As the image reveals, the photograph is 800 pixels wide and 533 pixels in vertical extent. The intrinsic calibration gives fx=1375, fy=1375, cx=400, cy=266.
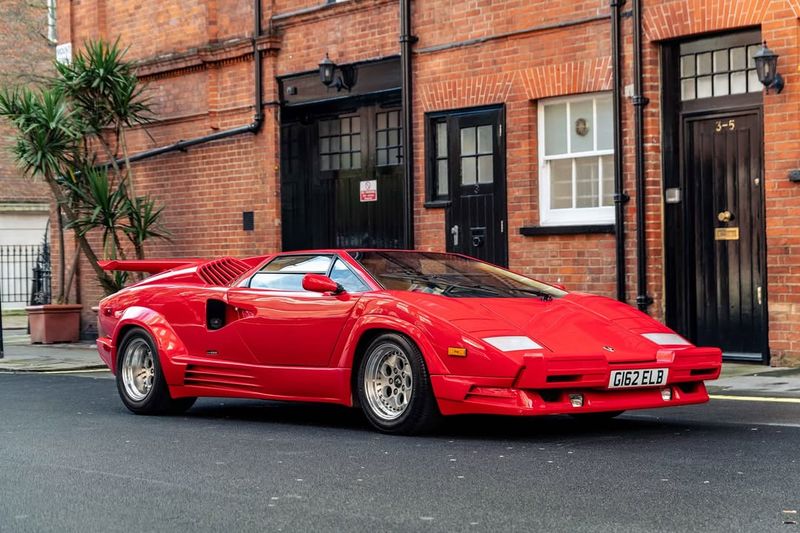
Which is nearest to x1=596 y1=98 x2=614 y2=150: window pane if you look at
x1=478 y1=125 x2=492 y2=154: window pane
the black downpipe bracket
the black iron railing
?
x1=478 y1=125 x2=492 y2=154: window pane

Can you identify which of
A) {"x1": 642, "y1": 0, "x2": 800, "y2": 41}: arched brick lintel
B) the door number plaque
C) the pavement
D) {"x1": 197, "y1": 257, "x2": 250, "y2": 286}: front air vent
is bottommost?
the pavement

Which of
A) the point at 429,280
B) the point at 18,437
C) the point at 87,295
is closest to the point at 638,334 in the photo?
the point at 429,280

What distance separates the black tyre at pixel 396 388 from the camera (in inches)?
324

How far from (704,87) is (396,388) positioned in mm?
6992

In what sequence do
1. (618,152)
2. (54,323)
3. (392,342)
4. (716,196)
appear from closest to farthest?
(392,342) < (716,196) < (618,152) < (54,323)

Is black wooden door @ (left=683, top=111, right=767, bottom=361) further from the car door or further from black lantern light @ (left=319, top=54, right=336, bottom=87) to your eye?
the car door

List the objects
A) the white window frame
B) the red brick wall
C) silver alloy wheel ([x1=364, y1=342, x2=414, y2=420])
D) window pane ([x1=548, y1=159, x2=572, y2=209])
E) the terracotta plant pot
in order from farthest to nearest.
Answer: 1. the red brick wall
2. the terracotta plant pot
3. window pane ([x1=548, y1=159, x2=572, y2=209])
4. the white window frame
5. silver alloy wheel ([x1=364, y1=342, x2=414, y2=420])

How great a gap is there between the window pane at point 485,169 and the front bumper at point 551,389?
809 centimetres

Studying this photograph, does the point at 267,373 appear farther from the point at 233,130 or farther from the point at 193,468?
the point at 233,130

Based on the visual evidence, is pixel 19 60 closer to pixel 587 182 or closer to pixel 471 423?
pixel 587 182

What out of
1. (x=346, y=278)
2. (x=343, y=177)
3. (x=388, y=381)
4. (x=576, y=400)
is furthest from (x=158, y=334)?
(x=343, y=177)

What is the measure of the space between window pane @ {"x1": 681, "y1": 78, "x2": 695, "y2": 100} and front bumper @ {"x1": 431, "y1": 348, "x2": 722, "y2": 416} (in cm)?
650

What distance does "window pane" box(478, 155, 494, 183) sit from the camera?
53.4 ft

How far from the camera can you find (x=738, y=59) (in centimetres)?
1384
